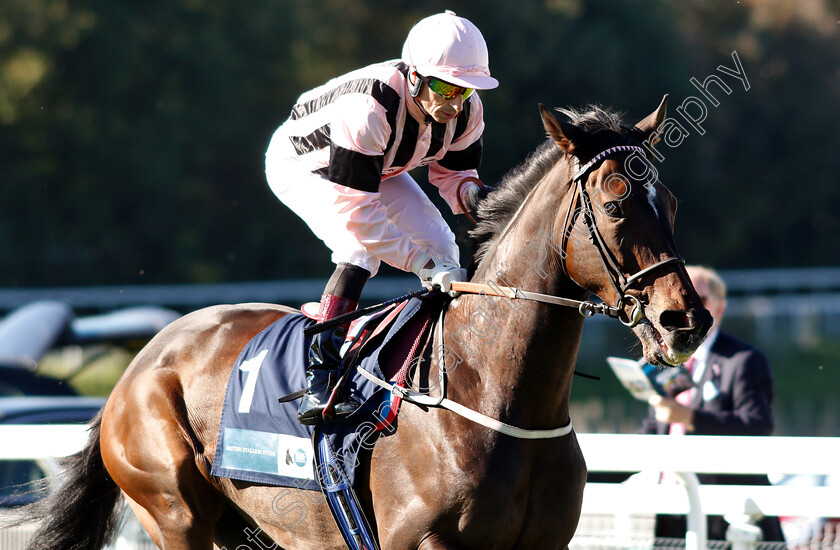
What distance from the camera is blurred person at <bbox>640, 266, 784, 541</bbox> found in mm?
3855

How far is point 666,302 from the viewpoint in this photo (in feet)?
7.18

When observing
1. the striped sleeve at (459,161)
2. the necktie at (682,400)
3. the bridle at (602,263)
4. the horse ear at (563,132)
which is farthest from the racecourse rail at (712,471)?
the horse ear at (563,132)

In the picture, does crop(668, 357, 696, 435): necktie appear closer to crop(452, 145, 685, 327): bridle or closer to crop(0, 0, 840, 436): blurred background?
crop(452, 145, 685, 327): bridle

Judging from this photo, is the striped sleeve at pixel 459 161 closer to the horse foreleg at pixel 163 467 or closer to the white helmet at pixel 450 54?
the white helmet at pixel 450 54

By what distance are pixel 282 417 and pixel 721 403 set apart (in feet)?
6.58

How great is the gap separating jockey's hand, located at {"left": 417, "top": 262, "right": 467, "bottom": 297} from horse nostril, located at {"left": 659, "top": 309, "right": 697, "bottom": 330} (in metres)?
0.67

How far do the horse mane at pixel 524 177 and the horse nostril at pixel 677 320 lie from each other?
1.69 feet

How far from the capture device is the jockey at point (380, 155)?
2.67m

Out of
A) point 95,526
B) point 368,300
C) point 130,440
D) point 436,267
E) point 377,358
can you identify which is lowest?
point 368,300

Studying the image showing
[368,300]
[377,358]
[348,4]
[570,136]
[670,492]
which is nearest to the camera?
[570,136]

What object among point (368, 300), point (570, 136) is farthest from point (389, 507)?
point (368, 300)

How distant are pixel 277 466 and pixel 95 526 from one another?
1.11m

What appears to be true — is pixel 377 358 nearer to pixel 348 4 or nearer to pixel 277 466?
pixel 277 466

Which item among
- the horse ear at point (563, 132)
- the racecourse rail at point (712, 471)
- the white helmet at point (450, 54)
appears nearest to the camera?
the horse ear at point (563, 132)
